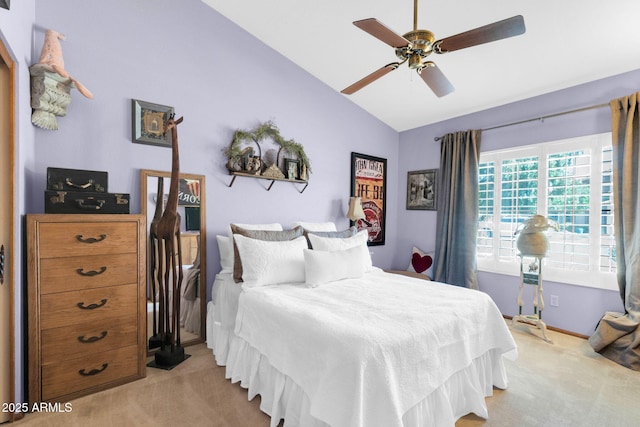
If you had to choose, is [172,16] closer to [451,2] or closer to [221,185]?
[221,185]

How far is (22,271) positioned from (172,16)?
231cm

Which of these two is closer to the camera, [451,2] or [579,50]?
[451,2]

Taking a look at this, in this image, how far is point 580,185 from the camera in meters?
3.07

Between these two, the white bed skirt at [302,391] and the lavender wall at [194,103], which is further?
the lavender wall at [194,103]

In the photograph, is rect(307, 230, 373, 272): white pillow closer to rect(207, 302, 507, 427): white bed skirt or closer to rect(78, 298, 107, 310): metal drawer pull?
rect(207, 302, 507, 427): white bed skirt

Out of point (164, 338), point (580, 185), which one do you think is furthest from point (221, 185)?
point (580, 185)

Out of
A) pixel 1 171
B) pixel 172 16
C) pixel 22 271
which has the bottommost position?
pixel 22 271

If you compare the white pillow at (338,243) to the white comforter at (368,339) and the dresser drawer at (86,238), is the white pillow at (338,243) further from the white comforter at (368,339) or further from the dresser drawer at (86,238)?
the dresser drawer at (86,238)

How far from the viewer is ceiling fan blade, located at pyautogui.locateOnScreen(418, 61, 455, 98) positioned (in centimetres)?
201

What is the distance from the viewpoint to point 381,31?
1.68 metres

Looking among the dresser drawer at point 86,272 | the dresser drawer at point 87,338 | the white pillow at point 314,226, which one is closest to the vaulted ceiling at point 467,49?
the white pillow at point 314,226

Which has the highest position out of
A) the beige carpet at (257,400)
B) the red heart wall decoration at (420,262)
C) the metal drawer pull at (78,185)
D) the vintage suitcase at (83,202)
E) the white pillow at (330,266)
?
the metal drawer pull at (78,185)

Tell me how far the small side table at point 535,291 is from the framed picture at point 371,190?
1805mm

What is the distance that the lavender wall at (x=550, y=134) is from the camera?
2930 millimetres
